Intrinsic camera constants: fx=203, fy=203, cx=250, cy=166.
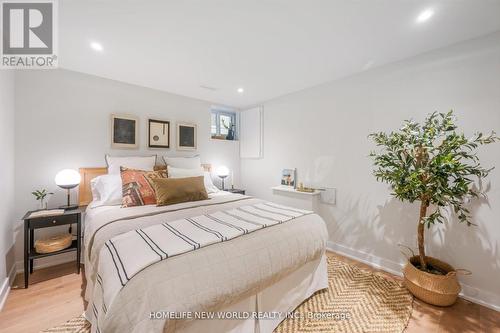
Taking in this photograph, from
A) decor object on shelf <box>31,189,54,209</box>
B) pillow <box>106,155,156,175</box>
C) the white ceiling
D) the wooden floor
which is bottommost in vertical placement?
the wooden floor

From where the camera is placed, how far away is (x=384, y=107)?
241cm

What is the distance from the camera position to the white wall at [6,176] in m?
1.80

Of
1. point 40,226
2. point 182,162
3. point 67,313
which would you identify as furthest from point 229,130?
point 67,313

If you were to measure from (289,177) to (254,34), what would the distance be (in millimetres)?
2206

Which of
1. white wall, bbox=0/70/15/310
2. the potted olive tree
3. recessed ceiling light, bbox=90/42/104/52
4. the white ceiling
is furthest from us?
recessed ceiling light, bbox=90/42/104/52

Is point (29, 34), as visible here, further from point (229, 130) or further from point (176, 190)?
point (229, 130)

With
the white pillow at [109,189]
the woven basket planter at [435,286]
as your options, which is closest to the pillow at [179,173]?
the white pillow at [109,189]

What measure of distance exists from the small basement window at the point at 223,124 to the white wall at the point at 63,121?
Result: 1.19 m

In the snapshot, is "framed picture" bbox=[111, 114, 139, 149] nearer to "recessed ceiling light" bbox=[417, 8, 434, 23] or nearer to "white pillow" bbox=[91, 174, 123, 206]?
"white pillow" bbox=[91, 174, 123, 206]

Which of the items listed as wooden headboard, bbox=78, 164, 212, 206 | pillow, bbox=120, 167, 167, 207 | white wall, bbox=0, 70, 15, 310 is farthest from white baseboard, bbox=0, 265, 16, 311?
pillow, bbox=120, 167, 167, 207

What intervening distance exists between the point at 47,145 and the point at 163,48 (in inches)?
71.3

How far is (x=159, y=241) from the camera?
125 cm

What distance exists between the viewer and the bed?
0.93 m

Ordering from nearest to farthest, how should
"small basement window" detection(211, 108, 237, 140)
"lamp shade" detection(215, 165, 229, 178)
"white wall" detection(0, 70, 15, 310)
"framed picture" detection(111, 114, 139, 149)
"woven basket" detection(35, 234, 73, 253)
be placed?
1. "white wall" detection(0, 70, 15, 310)
2. "woven basket" detection(35, 234, 73, 253)
3. "framed picture" detection(111, 114, 139, 149)
4. "lamp shade" detection(215, 165, 229, 178)
5. "small basement window" detection(211, 108, 237, 140)
